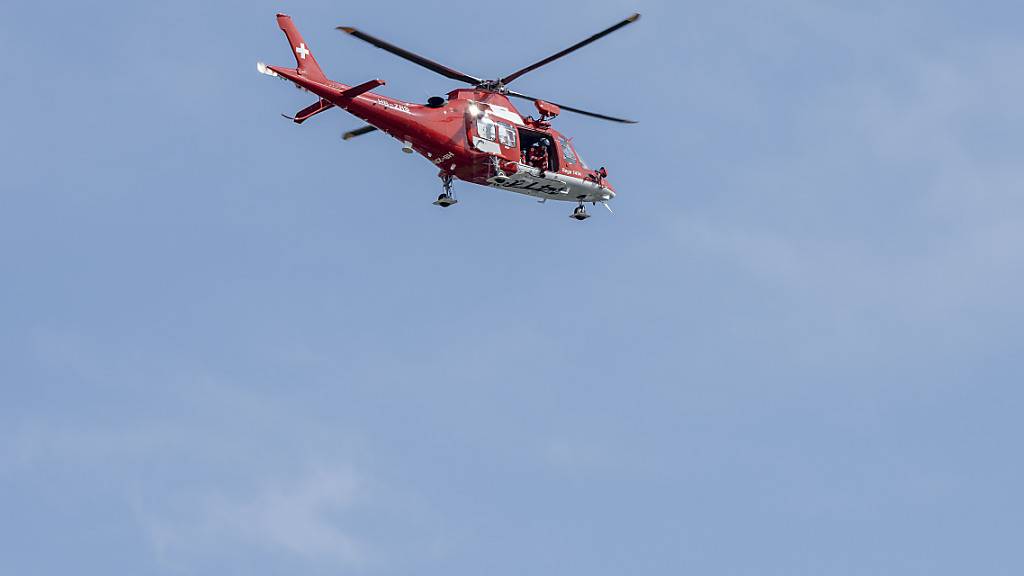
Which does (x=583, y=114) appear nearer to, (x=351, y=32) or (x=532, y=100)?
(x=532, y=100)

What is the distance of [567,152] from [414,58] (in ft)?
45.1

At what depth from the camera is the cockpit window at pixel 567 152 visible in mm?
77062

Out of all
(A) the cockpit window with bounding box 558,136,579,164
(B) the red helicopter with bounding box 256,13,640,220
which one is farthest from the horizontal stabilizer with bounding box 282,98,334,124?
(A) the cockpit window with bounding box 558,136,579,164

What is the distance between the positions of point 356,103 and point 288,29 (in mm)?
4472

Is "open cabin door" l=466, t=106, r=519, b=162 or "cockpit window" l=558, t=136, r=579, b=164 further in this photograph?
"cockpit window" l=558, t=136, r=579, b=164

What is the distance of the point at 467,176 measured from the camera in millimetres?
72500

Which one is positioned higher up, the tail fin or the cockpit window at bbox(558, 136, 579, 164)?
the cockpit window at bbox(558, 136, 579, 164)

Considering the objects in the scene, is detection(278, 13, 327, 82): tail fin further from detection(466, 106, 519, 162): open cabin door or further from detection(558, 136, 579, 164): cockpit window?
detection(558, 136, 579, 164): cockpit window

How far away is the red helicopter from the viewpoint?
6712 cm

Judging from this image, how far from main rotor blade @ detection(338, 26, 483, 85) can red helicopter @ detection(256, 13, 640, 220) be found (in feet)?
0.22

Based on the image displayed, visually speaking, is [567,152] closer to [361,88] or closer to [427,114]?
[427,114]

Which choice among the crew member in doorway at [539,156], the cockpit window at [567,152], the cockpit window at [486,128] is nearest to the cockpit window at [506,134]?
the cockpit window at [486,128]

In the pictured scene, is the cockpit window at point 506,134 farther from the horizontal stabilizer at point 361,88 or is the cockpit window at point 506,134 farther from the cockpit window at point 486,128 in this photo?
the horizontal stabilizer at point 361,88

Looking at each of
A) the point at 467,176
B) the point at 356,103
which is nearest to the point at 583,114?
the point at 467,176
